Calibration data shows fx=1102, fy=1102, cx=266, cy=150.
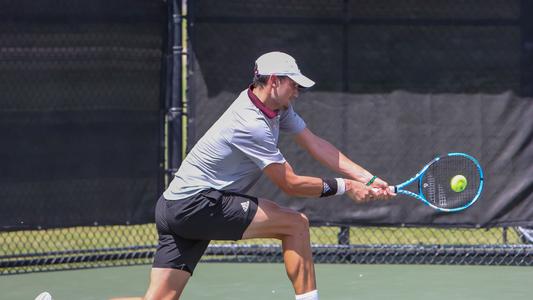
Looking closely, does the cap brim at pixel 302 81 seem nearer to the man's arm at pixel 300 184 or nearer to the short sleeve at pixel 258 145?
the short sleeve at pixel 258 145

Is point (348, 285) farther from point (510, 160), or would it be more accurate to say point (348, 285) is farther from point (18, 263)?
point (18, 263)

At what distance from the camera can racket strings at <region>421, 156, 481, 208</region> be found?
6.77 meters

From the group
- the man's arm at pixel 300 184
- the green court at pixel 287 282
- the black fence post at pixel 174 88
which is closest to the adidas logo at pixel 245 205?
the man's arm at pixel 300 184

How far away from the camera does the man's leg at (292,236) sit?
5.39 m

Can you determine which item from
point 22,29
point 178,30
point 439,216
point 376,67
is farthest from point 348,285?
point 22,29

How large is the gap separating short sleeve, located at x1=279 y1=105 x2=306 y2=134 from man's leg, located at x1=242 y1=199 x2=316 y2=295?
60 centimetres

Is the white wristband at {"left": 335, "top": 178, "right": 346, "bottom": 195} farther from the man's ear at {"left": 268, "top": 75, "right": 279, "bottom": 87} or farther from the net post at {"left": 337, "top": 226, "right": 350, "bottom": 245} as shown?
the net post at {"left": 337, "top": 226, "right": 350, "bottom": 245}

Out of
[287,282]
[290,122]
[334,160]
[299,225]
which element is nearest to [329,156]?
[334,160]

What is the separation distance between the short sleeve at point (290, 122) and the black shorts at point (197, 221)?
0.58m

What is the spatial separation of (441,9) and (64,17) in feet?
9.17

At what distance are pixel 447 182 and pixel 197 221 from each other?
6.91 ft

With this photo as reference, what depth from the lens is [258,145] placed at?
5340 mm

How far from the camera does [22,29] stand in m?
7.91

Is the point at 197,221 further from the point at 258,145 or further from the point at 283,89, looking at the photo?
the point at 283,89
